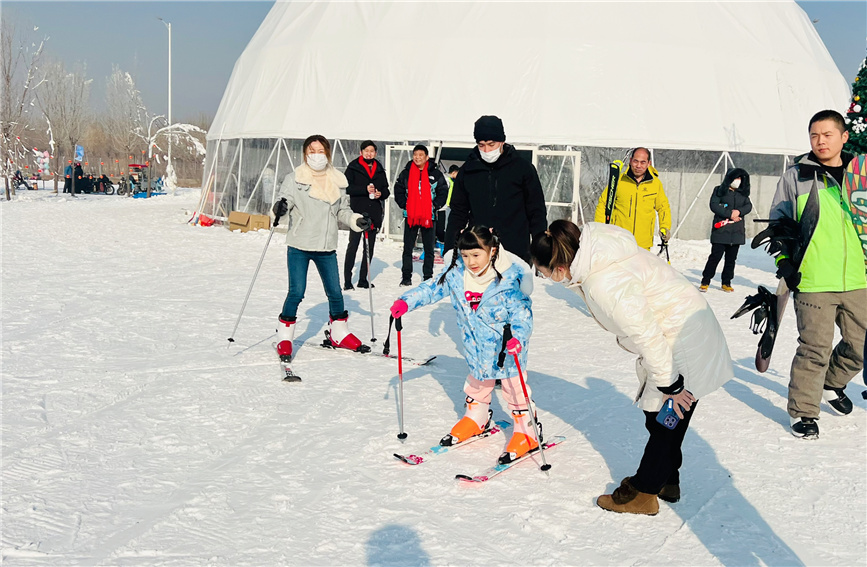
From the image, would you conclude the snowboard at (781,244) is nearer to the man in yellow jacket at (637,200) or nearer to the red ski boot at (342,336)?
the man in yellow jacket at (637,200)

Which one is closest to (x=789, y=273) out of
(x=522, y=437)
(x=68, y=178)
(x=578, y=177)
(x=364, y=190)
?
(x=522, y=437)

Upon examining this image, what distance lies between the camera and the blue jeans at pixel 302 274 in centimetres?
597

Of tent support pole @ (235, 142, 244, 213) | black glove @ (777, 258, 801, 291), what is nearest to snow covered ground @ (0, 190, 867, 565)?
black glove @ (777, 258, 801, 291)

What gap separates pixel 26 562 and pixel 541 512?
241 cm

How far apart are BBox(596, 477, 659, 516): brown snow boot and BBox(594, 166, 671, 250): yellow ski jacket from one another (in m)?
A: 4.98

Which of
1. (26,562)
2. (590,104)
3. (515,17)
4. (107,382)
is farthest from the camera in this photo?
(515,17)

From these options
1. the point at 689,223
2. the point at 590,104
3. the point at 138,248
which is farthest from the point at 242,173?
the point at 689,223

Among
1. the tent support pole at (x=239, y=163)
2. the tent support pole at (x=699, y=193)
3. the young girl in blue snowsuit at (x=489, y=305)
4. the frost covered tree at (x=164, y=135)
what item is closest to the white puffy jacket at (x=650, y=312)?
the young girl in blue snowsuit at (x=489, y=305)

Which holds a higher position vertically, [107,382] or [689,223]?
[689,223]

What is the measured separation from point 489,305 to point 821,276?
2.34m

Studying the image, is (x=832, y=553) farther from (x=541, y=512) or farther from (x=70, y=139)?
(x=70, y=139)

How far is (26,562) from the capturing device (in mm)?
2885

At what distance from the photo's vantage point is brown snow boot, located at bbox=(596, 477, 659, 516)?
350cm

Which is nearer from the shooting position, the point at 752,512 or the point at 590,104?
the point at 752,512
